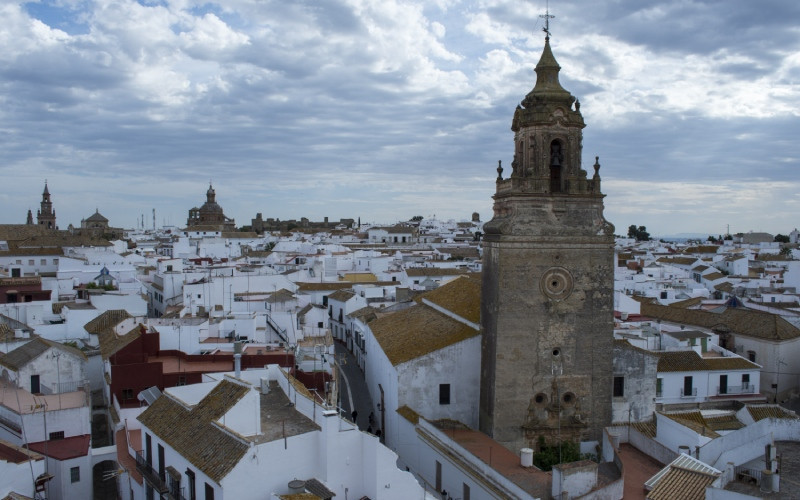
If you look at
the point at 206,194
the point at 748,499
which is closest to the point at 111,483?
the point at 748,499

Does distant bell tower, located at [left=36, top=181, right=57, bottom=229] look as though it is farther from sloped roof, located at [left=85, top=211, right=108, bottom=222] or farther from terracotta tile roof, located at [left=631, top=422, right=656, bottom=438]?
terracotta tile roof, located at [left=631, top=422, right=656, bottom=438]

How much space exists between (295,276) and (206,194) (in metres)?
72.5

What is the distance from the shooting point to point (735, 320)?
36438 millimetres

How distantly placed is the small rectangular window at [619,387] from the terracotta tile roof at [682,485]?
6.76 m

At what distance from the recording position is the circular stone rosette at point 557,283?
20938 mm

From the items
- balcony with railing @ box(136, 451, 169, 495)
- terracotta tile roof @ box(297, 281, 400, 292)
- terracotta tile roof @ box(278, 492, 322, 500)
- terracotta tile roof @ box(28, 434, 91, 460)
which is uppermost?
terracotta tile roof @ box(297, 281, 400, 292)

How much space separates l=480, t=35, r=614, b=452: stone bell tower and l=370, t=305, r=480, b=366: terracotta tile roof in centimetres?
208

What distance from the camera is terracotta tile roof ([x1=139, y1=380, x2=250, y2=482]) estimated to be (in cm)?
1428

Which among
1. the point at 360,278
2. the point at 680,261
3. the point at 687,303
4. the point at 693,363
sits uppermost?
the point at 680,261

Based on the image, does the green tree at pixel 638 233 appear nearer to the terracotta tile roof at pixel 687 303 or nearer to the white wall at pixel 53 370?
→ the terracotta tile roof at pixel 687 303

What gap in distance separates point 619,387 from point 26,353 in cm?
2087

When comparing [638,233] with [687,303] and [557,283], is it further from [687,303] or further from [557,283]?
[557,283]

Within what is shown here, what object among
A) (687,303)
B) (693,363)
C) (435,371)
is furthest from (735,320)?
(435,371)

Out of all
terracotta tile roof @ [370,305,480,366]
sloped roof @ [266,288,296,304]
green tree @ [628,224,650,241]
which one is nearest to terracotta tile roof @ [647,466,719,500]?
terracotta tile roof @ [370,305,480,366]
